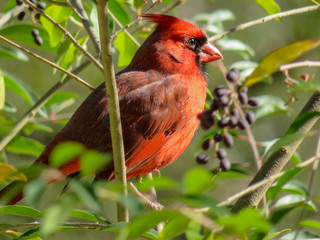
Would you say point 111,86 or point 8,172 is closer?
point 8,172

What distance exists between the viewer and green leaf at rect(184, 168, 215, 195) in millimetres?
938

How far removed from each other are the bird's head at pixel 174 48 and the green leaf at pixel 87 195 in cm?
193

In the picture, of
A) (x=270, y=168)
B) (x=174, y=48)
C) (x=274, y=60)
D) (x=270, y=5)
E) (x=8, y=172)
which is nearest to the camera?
(x=8, y=172)

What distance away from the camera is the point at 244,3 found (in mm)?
6219

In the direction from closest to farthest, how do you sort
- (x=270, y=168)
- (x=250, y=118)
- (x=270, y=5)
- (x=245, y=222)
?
(x=245, y=222)
(x=250, y=118)
(x=270, y=168)
(x=270, y=5)

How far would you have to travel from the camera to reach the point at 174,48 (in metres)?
2.97

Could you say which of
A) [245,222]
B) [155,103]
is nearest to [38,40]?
[155,103]

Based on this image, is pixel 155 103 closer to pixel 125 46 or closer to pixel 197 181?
pixel 125 46

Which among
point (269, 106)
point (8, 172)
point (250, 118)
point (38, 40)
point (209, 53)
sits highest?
point (8, 172)

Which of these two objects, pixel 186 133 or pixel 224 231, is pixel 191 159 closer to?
pixel 186 133

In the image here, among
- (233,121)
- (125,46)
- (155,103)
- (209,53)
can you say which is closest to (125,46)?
(125,46)

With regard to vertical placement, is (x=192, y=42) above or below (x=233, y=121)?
below

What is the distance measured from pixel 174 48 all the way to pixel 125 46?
0.46 metres

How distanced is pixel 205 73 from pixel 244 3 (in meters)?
3.37
